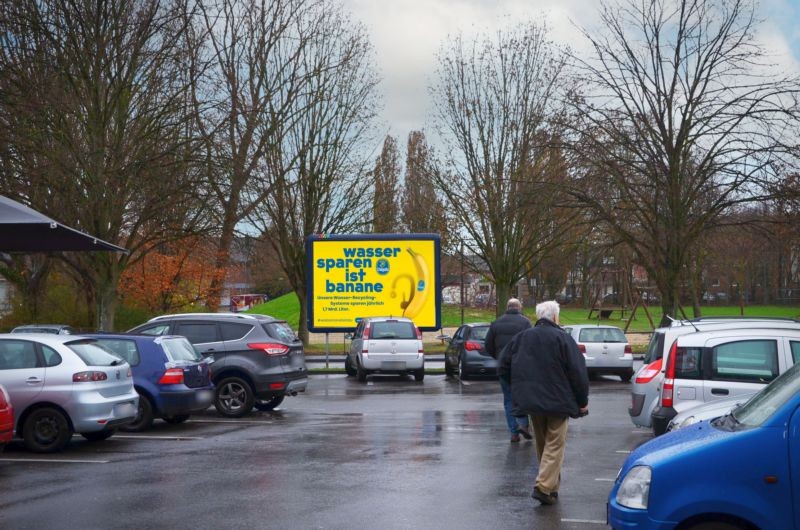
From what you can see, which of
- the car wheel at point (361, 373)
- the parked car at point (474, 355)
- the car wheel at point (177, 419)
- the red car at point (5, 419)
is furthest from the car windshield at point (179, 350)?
the parked car at point (474, 355)

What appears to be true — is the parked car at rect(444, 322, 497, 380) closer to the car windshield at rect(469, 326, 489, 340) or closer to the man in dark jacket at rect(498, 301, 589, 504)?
the car windshield at rect(469, 326, 489, 340)

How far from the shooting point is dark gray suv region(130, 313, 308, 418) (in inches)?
674

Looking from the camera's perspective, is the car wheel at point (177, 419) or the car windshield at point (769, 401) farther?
the car wheel at point (177, 419)

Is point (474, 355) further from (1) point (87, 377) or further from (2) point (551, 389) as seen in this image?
(2) point (551, 389)

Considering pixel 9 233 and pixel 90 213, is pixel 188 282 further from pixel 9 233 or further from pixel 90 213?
pixel 9 233

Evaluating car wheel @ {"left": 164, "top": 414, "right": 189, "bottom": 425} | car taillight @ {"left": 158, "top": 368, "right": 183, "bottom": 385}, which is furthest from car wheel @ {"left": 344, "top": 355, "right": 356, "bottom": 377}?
car taillight @ {"left": 158, "top": 368, "right": 183, "bottom": 385}

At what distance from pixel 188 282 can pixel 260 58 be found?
30.7 ft

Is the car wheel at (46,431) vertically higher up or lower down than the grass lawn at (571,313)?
lower down

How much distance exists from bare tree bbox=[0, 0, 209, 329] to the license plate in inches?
451

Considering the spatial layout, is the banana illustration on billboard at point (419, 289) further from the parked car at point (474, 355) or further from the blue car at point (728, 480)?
the blue car at point (728, 480)

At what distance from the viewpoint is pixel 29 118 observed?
20.1 m

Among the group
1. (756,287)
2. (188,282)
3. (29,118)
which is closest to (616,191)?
(29,118)

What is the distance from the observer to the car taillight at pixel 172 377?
14852 millimetres

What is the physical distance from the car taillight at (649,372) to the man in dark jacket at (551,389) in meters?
3.36
